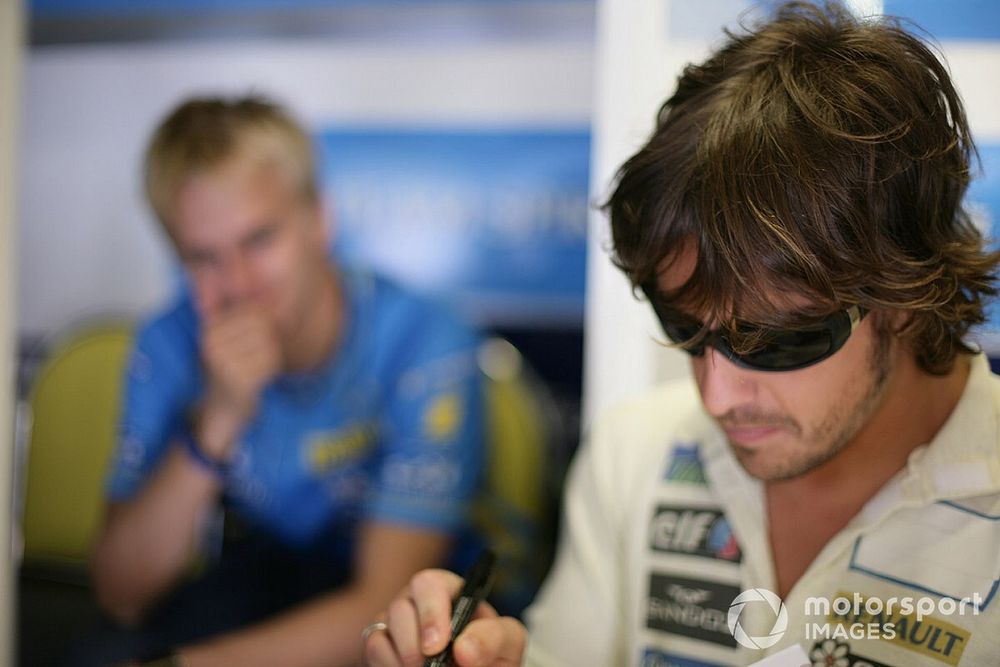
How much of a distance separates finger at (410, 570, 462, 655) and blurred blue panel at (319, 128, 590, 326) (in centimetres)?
77

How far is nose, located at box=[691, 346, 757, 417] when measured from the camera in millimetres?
794

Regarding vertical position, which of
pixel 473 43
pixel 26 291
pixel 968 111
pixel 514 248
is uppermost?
pixel 473 43

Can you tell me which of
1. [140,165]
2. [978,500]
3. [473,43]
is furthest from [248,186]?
[978,500]

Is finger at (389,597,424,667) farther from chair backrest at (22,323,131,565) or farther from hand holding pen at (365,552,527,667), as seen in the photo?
chair backrest at (22,323,131,565)

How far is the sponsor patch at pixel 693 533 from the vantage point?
917 mm

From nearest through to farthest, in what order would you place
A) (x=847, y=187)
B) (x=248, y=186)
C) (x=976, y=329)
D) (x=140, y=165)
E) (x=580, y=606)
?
(x=847, y=187)
(x=976, y=329)
(x=580, y=606)
(x=248, y=186)
(x=140, y=165)

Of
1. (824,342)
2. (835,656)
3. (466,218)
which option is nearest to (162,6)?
(466,218)

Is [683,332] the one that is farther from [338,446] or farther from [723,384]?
[338,446]

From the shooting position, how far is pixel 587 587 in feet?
3.37

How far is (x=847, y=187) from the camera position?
2.43ft

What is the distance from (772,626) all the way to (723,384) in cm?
23

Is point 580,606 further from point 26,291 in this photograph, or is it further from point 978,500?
point 26,291

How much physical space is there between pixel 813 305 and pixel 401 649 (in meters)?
0.47

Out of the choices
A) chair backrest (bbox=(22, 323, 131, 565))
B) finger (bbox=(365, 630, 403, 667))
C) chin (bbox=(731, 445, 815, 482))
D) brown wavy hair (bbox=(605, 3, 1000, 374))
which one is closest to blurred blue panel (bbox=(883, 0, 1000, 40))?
brown wavy hair (bbox=(605, 3, 1000, 374))
